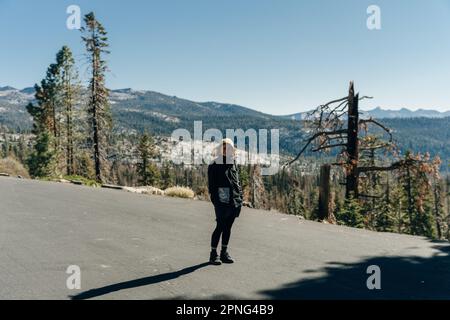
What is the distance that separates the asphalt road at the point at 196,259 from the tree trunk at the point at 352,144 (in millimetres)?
5461

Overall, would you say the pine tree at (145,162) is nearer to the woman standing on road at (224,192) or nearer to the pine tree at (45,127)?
the pine tree at (45,127)

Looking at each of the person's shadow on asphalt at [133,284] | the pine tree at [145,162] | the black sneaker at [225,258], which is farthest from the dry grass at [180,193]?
the pine tree at [145,162]

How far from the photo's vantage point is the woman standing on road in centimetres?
701

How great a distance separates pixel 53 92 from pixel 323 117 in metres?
36.2

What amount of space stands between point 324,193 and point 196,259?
23.6 feet

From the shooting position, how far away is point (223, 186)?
23.1 ft

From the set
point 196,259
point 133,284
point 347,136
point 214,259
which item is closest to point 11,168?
point 347,136

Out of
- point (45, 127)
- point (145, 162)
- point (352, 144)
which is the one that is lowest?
point (145, 162)

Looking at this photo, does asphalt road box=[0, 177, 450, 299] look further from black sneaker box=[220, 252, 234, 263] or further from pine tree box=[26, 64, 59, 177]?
pine tree box=[26, 64, 59, 177]

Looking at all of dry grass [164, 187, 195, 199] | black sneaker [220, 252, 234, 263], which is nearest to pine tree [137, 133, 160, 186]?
dry grass [164, 187, 195, 199]

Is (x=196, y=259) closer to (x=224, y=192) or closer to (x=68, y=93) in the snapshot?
(x=224, y=192)

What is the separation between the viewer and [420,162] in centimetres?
1603

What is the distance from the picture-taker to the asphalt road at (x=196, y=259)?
5586 mm
